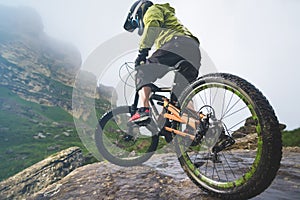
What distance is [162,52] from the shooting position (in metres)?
5.80

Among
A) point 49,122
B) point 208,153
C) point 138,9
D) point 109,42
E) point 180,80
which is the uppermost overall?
point 49,122

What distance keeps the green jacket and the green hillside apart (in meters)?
109

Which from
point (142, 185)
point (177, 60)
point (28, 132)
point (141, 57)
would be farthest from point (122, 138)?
point (28, 132)

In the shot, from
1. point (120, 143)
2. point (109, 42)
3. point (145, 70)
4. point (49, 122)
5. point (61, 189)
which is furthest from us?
point (49, 122)

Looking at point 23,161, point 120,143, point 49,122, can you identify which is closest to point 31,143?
point 23,161

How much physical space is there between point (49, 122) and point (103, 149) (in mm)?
171257

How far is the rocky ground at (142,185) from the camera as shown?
4.47 metres

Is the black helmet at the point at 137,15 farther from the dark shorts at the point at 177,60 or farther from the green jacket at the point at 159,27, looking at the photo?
the dark shorts at the point at 177,60

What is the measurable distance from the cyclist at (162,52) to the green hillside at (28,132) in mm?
108079

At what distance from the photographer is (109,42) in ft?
23.7

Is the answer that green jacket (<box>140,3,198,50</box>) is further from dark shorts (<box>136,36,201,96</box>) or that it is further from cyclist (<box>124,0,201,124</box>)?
dark shorts (<box>136,36,201,96</box>)

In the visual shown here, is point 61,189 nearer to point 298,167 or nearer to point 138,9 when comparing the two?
point 138,9

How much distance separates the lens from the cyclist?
18.9ft

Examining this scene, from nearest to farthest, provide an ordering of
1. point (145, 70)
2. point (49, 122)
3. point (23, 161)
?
point (145, 70), point (23, 161), point (49, 122)
